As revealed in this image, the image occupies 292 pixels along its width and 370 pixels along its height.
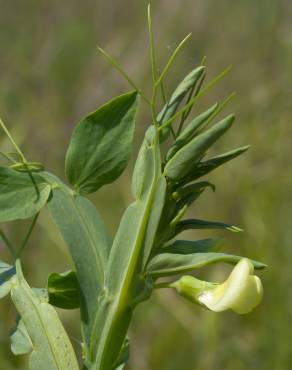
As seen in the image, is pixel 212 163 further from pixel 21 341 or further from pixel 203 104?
pixel 203 104

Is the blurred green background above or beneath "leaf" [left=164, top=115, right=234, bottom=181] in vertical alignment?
beneath

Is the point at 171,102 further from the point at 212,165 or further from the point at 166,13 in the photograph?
the point at 166,13

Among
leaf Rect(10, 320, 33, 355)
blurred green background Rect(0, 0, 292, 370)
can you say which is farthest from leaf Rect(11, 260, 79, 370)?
blurred green background Rect(0, 0, 292, 370)

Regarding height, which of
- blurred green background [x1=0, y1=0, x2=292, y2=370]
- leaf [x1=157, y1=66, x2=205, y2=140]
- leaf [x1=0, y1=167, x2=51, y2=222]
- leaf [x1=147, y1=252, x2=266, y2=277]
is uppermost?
leaf [x1=0, y1=167, x2=51, y2=222]

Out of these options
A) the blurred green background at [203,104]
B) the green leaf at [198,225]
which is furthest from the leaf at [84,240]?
the blurred green background at [203,104]

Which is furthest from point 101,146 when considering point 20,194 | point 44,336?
point 44,336

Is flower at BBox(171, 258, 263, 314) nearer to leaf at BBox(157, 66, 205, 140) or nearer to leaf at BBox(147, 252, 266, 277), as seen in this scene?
leaf at BBox(147, 252, 266, 277)

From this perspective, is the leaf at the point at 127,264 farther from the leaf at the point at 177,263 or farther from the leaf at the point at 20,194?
the leaf at the point at 20,194
